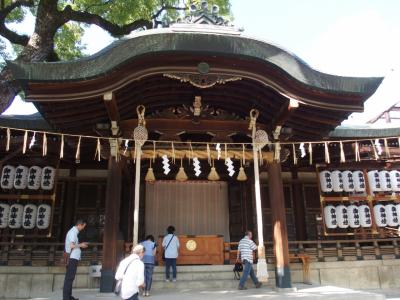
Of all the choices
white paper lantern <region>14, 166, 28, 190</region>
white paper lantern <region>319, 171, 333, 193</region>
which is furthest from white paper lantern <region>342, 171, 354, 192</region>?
white paper lantern <region>14, 166, 28, 190</region>

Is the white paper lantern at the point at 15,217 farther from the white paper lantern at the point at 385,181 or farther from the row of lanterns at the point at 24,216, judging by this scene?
the white paper lantern at the point at 385,181

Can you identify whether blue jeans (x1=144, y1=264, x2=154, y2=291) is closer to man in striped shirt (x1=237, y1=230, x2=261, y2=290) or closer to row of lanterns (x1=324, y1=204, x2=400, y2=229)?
man in striped shirt (x1=237, y1=230, x2=261, y2=290)

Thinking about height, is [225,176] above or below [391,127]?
below

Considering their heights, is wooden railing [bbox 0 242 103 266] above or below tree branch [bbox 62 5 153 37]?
below

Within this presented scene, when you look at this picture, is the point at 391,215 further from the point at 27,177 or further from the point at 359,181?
the point at 27,177

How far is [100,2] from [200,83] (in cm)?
921

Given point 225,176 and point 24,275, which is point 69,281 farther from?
point 225,176

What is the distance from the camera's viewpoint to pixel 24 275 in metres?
10.0

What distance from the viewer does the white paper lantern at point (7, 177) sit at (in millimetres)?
11055

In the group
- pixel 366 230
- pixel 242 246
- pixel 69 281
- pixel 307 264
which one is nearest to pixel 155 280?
pixel 242 246

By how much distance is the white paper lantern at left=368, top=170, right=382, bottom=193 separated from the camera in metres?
12.4

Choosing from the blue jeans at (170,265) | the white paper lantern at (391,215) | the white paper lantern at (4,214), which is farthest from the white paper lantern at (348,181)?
the white paper lantern at (4,214)

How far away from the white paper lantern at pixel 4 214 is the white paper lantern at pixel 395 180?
482 inches

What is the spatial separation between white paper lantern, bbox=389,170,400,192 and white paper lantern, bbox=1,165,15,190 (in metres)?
12.1
